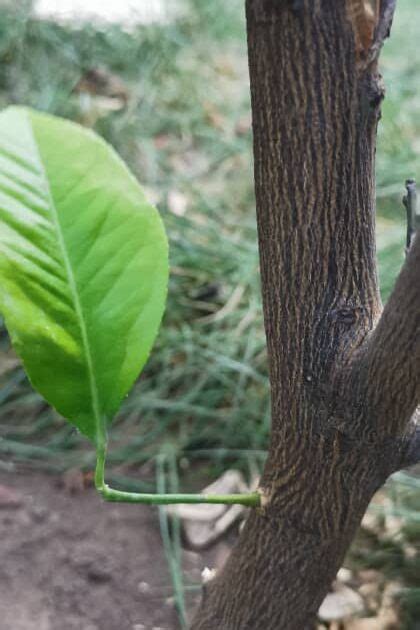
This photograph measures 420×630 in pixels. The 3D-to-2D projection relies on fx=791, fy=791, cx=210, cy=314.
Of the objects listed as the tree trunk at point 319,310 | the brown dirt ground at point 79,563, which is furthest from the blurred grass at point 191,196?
the tree trunk at point 319,310

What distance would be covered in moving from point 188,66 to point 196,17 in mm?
253

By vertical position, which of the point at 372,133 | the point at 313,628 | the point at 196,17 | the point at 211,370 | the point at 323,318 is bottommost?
the point at 313,628

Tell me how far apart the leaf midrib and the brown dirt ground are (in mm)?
396

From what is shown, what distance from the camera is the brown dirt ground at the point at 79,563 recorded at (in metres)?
0.81

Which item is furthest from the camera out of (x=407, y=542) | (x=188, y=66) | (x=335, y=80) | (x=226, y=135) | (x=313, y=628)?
(x=188, y=66)

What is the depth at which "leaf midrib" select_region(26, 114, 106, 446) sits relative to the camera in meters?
0.44

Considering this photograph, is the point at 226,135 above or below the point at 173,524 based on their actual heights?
above

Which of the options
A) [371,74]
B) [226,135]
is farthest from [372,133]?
[226,135]

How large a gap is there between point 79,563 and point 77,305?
20.3 inches

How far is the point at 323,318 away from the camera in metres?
0.50

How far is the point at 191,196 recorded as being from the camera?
1.59 meters

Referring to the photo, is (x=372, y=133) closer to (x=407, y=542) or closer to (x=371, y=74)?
(x=371, y=74)

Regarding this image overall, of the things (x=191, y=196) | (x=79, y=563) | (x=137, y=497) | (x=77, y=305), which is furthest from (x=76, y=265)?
(x=191, y=196)

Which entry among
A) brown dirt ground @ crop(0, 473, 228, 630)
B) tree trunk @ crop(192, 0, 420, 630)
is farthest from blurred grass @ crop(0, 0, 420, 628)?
tree trunk @ crop(192, 0, 420, 630)
